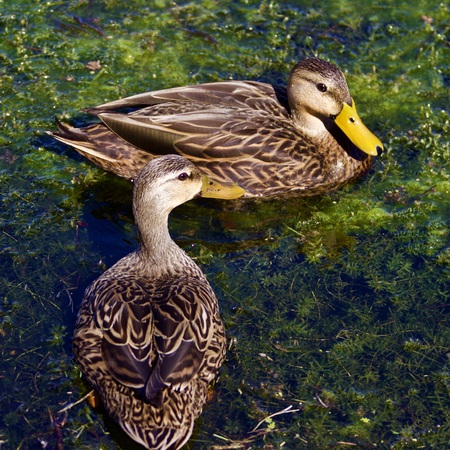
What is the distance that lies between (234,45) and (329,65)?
2080mm

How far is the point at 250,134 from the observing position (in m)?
7.60

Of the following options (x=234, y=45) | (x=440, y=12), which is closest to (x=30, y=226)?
(x=234, y=45)

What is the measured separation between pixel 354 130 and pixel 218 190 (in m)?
1.54

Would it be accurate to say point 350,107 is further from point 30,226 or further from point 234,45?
point 30,226

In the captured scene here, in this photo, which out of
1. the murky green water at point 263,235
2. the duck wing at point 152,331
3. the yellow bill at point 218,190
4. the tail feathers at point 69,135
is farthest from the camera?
the tail feathers at point 69,135

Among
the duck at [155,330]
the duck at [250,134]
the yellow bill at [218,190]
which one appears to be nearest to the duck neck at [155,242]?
the duck at [155,330]

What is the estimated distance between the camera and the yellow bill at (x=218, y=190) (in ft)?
22.8

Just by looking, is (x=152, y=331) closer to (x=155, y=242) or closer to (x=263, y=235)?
(x=155, y=242)

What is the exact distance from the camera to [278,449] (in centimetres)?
575

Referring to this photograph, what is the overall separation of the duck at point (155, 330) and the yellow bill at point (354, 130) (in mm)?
1811

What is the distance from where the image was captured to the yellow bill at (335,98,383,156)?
7.85 metres

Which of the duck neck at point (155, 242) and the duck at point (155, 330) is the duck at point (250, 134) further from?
the duck neck at point (155, 242)

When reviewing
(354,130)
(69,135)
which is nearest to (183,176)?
(69,135)

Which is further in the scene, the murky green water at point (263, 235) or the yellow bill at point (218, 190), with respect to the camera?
the yellow bill at point (218, 190)
